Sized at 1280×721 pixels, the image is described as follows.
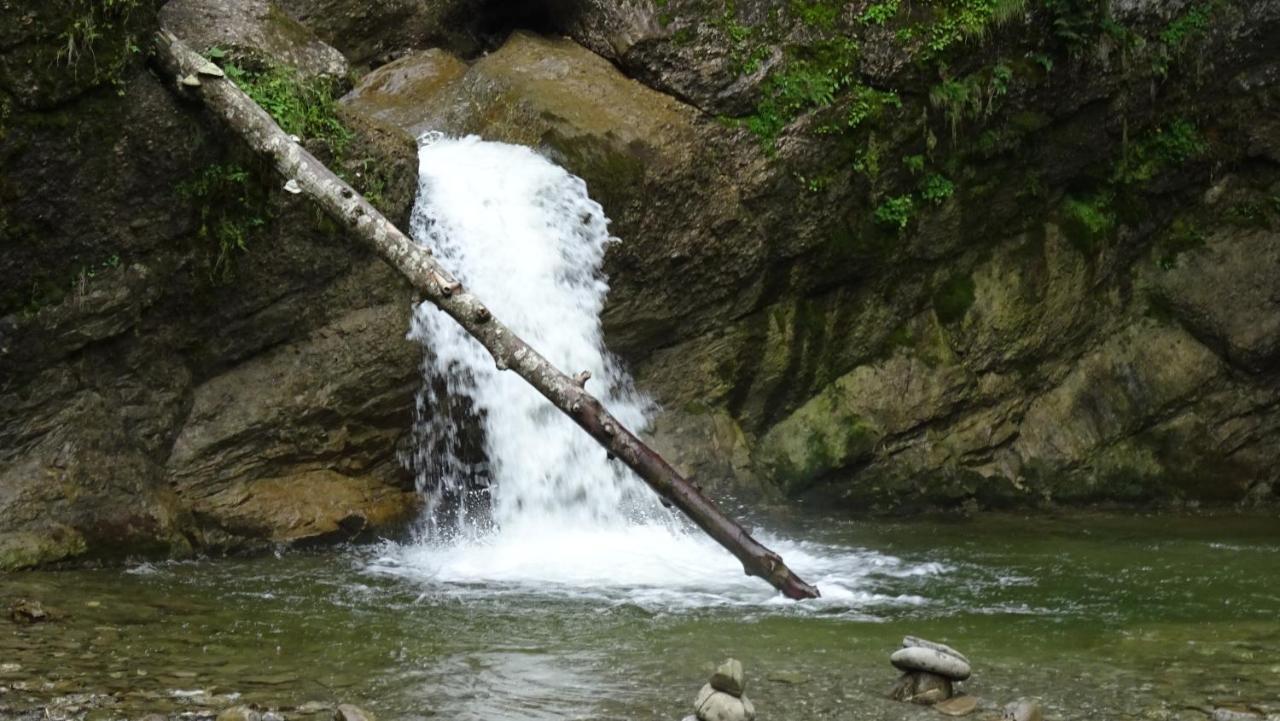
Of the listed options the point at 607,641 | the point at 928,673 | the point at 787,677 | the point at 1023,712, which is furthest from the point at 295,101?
the point at 1023,712

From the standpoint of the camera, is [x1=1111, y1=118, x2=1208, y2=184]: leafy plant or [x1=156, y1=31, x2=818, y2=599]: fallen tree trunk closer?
[x1=156, y1=31, x2=818, y2=599]: fallen tree trunk

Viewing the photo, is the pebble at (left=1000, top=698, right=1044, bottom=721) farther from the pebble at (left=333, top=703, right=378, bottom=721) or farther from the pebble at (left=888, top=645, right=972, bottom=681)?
the pebble at (left=333, top=703, right=378, bottom=721)

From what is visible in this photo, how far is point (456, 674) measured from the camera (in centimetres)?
568

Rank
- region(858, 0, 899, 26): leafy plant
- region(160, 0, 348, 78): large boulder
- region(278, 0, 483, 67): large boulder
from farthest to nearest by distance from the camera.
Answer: region(278, 0, 483, 67): large boulder → region(858, 0, 899, 26): leafy plant → region(160, 0, 348, 78): large boulder

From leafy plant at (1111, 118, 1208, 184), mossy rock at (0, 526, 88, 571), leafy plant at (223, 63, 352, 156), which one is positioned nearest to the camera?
mossy rock at (0, 526, 88, 571)

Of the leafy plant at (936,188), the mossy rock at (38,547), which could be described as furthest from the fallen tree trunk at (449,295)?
the leafy plant at (936,188)

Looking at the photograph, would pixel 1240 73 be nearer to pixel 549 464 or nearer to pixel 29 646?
pixel 549 464

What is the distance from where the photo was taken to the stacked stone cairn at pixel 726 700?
484cm

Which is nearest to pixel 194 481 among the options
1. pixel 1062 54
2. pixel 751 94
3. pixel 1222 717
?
pixel 751 94

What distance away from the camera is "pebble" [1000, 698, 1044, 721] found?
4898 millimetres

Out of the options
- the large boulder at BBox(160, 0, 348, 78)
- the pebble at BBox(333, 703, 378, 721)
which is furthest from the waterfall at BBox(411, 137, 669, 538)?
the pebble at BBox(333, 703, 378, 721)

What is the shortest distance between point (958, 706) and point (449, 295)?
3.73 m

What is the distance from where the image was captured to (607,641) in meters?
6.30

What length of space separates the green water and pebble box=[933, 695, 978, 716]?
165mm
